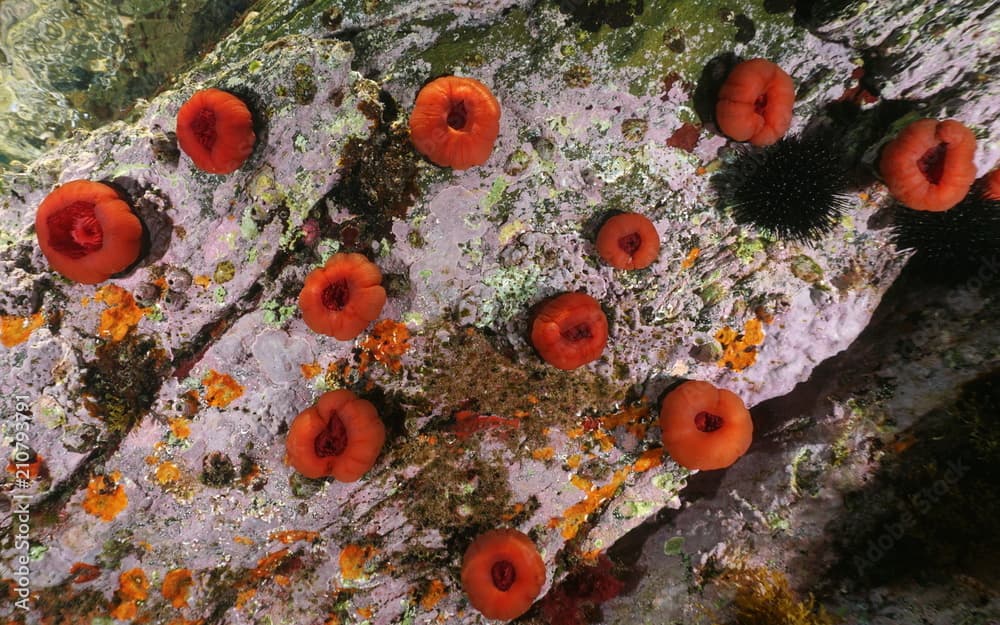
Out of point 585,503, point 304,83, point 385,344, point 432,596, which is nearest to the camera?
point 304,83

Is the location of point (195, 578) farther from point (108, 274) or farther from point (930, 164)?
point (930, 164)

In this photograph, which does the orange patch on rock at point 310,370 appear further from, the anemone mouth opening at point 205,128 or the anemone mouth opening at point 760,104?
the anemone mouth opening at point 760,104

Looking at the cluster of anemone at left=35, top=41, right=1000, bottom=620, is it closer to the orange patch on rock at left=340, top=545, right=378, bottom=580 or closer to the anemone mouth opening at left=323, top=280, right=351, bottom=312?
the anemone mouth opening at left=323, top=280, right=351, bottom=312

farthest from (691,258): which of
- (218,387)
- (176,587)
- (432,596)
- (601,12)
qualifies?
(176,587)

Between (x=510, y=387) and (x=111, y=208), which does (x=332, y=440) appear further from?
(x=111, y=208)

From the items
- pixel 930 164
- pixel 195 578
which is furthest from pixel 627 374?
pixel 195 578

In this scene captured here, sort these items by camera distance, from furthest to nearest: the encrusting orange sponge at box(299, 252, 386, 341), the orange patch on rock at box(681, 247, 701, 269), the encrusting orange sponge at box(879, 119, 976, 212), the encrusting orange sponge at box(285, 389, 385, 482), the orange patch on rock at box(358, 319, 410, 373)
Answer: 1. the orange patch on rock at box(681, 247, 701, 269)
2. the orange patch on rock at box(358, 319, 410, 373)
3. the encrusting orange sponge at box(285, 389, 385, 482)
4. the encrusting orange sponge at box(299, 252, 386, 341)
5. the encrusting orange sponge at box(879, 119, 976, 212)

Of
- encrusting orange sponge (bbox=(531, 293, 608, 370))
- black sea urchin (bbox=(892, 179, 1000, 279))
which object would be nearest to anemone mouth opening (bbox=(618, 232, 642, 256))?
encrusting orange sponge (bbox=(531, 293, 608, 370))
